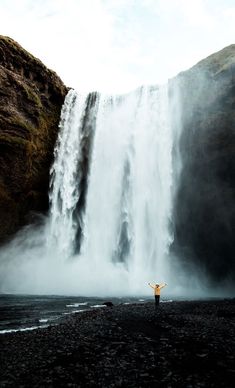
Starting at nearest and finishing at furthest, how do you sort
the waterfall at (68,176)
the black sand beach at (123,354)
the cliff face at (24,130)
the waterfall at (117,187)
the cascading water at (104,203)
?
the black sand beach at (123,354), the cliff face at (24,130), the cascading water at (104,203), the waterfall at (117,187), the waterfall at (68,176)

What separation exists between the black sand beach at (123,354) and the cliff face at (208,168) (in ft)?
78.4

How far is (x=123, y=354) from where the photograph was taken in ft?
36.0

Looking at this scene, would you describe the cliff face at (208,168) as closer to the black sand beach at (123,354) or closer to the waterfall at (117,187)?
the waterfall at (117,187)

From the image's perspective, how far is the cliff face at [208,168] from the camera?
39219 millimetres

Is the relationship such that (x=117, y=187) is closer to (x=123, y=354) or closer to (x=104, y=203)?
(x=104, y=203)

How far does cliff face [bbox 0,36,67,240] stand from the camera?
38125mm

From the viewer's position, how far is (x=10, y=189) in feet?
128

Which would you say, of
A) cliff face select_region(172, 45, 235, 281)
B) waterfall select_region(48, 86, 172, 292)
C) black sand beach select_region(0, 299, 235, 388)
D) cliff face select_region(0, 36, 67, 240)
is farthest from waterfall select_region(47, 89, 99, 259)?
black sand beach select_region(0, 299, 235, 388)

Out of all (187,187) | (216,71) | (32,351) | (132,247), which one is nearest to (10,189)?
(132,247)

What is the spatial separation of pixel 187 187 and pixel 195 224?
4.20 meters

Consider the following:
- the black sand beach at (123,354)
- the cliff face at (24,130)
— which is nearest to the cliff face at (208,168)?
the cliff face at (24,130)

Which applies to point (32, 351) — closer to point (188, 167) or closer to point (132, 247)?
point (132, 247)

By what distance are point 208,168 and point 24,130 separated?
19963mm

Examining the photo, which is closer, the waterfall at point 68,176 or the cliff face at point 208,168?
the cliff face at point 208,168
